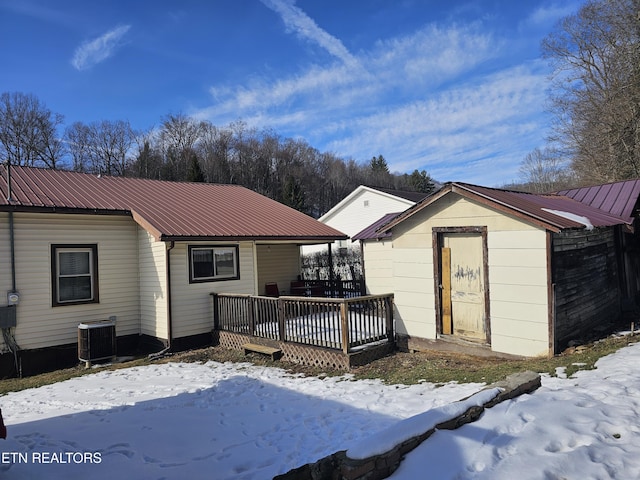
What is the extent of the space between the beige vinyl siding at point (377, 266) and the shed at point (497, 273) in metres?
6.68

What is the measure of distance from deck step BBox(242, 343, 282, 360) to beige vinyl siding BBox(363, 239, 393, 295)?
6961 mm

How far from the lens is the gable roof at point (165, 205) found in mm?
10344

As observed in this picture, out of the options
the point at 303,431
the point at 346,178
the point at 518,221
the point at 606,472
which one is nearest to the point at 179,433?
the point at 303,431

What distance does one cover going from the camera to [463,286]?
838 cm

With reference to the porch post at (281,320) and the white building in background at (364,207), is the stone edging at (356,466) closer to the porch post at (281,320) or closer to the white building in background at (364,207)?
the porch post at (281,320)

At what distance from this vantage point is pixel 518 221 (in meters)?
7.54

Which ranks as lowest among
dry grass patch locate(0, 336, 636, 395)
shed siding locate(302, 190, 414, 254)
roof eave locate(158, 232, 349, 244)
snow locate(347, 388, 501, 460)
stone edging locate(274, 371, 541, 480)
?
dry grass patch locate(0, 336, 636, 395)

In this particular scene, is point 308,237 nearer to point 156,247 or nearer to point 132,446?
point 156,247

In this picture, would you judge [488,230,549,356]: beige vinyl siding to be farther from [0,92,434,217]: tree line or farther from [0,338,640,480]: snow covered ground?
[0,92,434,217]: tree line

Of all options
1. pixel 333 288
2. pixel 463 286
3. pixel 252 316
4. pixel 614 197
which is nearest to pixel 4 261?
pixel 252 316

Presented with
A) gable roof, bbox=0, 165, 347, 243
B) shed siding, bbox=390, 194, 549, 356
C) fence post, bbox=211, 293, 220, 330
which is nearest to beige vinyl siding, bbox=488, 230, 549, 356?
shed siding, bbox=390, 194, 549, 356

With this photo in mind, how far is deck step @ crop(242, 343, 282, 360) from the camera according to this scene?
9227 millimetres

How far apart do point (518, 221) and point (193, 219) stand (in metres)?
8.22

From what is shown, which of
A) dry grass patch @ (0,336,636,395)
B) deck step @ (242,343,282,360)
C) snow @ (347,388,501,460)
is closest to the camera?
snow @ (347,388,501,460)
